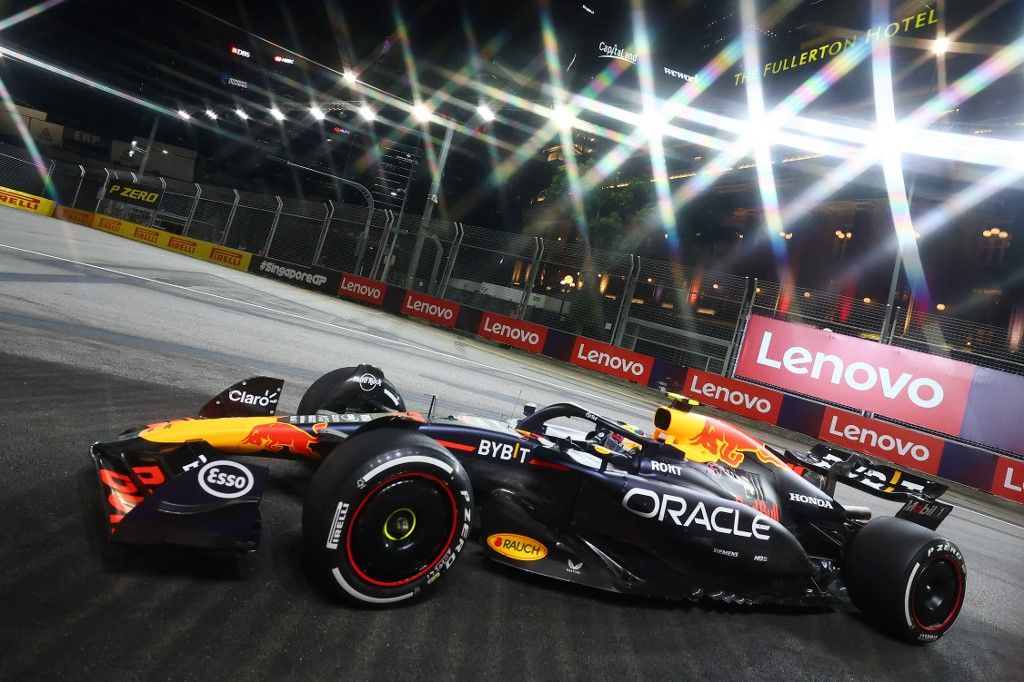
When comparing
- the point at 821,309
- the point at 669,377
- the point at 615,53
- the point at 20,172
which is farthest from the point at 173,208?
the point at 615,53

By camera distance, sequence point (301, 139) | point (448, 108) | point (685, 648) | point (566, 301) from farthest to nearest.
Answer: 1. point (301, 139)
2. point (448, 108)
3. point (566, 301)
4. point (685, 648)

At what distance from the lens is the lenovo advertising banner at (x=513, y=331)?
18781 mm

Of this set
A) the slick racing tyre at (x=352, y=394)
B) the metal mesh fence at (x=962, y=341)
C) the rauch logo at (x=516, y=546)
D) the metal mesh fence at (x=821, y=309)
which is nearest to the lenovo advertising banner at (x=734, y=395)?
the metal mesh fence at (x=821, y=309)

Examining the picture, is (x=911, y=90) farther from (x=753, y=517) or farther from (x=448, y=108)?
(x=753, y=517)

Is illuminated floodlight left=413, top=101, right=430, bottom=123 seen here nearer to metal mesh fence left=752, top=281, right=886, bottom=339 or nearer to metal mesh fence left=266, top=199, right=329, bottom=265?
metal mesh fence left=266, top=199, right=329, bottom=265

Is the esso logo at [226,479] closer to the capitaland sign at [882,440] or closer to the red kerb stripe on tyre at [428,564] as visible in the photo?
the red kerb stripe on tyre at [428,564]

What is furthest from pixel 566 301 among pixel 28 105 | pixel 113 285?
pixel 28 105

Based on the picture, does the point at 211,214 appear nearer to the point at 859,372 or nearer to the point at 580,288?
the point at 580,288

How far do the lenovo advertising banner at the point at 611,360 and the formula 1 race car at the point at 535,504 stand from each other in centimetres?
1244

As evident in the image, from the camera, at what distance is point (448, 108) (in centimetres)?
2959

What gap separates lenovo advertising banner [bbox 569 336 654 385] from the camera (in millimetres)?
16875

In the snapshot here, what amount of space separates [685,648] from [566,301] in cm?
1626

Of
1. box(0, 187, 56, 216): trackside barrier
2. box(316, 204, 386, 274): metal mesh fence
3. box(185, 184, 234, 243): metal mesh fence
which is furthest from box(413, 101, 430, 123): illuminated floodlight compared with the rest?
box(0, 187, 56, 216): trackside barrier

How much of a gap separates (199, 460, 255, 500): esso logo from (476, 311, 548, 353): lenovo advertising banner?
16515mm
